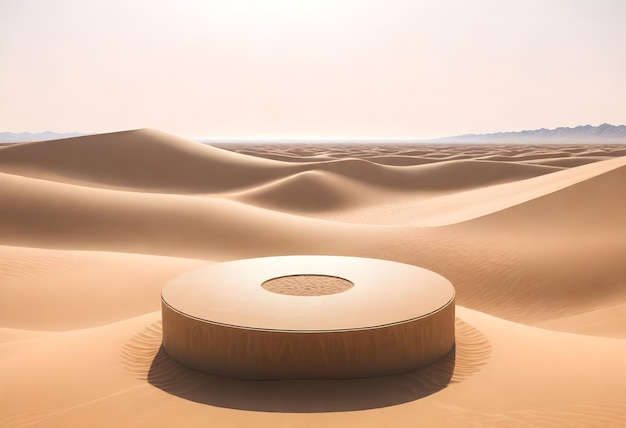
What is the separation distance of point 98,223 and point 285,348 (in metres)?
16.6

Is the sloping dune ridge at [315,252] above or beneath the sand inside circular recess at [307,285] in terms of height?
beneath

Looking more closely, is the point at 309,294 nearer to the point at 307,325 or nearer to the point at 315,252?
the point at 307,325

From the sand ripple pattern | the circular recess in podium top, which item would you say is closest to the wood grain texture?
the circular recess in podium top

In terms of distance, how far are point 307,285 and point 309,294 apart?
0.54 meters

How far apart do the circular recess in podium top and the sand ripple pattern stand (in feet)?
0.39

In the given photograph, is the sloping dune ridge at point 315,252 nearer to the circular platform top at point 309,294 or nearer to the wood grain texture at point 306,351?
the wood grain texture at point 306,351

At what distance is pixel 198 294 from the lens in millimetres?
8078

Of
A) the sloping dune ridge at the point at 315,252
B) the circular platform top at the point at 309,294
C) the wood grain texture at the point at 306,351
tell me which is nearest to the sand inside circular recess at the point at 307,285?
the circular platform top at the point at 309,294

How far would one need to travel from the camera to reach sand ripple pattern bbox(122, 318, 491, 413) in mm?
6086

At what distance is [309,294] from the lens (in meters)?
8.39

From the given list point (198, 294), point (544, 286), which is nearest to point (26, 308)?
point (198, 294)

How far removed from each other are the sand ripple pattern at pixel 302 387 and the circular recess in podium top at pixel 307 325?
0.39ft

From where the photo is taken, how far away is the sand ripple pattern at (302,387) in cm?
609

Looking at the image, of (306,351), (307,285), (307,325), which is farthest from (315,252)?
(306,351)
